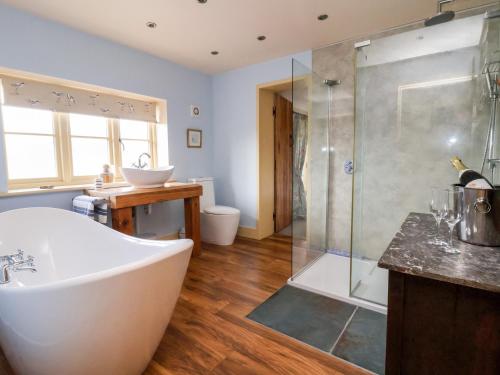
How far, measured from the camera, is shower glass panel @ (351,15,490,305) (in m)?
2.22

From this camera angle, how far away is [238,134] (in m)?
3.77

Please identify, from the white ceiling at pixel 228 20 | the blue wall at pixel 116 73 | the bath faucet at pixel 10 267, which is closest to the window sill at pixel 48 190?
the blue wall at pixel 116 73

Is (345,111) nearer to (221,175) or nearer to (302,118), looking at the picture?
(302,118)

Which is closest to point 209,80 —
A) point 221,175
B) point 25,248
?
point 221,175

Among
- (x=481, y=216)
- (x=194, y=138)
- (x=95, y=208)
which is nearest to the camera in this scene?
(x=481, y=216)

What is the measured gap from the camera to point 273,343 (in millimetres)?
1639

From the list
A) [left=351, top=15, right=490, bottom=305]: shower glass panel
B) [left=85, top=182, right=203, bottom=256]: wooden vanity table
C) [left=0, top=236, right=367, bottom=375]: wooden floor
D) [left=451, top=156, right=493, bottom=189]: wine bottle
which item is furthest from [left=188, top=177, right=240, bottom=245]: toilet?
[left=451, top=156, right=493, bottom=189]: wine bottle

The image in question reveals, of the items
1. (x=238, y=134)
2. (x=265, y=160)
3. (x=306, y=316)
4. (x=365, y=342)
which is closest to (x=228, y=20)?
(x=238, y=134)

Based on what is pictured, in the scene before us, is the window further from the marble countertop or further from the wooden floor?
the marble countertop

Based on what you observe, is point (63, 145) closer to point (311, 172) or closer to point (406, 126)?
point (311, 172)

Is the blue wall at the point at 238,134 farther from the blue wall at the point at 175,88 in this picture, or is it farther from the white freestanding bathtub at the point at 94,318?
the white freestanding bathtub at the point at 94,318

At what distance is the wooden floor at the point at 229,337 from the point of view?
145cm

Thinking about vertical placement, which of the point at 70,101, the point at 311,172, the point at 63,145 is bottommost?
the point at 311,172

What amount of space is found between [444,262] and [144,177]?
2442mm
